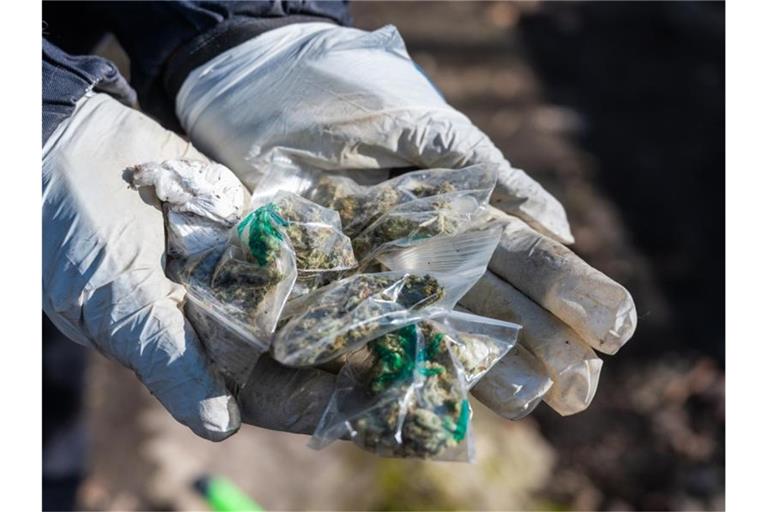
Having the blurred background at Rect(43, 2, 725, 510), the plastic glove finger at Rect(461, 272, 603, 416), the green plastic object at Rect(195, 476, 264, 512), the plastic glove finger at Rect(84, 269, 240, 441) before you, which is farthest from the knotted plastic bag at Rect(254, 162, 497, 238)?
the green plastic object at Rect(195, 476, 264, 512)

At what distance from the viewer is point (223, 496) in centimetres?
322

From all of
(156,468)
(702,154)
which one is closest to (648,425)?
(702,154)

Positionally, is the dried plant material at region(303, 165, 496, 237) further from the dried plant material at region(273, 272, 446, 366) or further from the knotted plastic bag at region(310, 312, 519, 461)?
the knotted plastic bag at region(310, 312, 519, 461)

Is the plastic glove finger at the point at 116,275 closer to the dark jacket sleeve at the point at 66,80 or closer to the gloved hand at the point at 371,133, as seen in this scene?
the dark jacket sleeve at the point at 66,80

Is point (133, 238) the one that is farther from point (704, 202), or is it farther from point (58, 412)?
point (704, 202)

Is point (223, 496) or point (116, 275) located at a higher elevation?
point (116, 275)

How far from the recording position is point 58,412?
3066mm

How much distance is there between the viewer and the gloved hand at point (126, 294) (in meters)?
1.50

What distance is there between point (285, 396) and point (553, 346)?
0.50 metres

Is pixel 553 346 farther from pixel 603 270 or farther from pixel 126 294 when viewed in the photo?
pixel 603 270

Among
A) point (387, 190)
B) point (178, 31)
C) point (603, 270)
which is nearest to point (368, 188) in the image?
point (387, 190)

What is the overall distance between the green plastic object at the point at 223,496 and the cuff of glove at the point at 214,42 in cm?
181

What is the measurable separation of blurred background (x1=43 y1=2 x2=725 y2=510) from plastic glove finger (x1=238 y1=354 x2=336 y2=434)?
1329 mm

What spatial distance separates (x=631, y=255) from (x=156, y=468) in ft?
7.79
